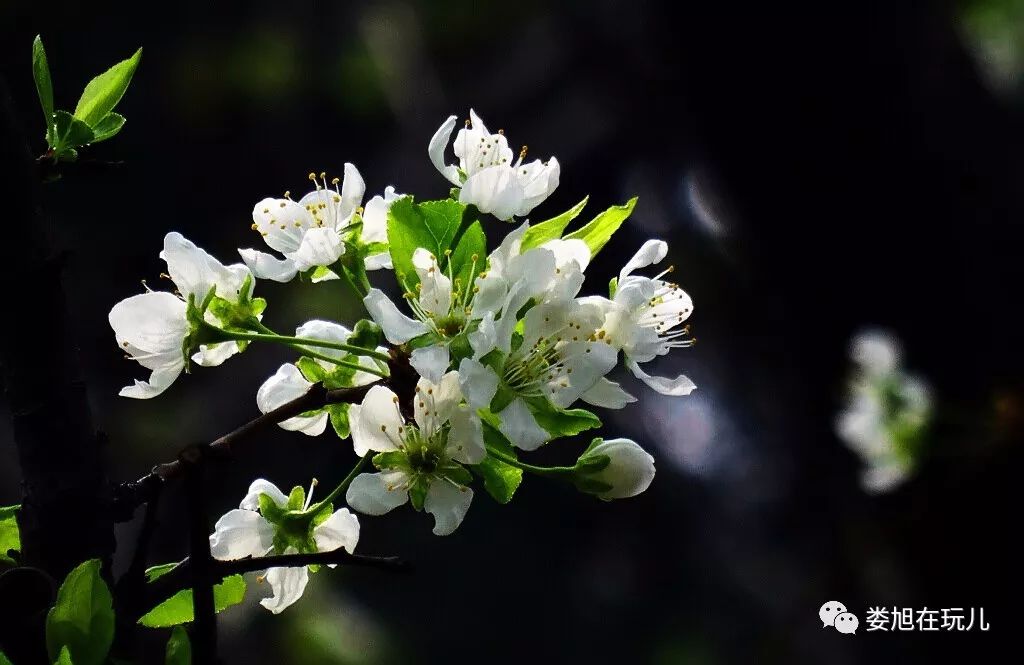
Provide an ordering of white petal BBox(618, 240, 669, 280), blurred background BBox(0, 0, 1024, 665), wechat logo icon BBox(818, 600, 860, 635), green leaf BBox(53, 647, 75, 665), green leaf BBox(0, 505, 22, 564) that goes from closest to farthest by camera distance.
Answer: green leaf BBox(53, 647, 75, 665) < green leaf BBox(0, 505, 22, 564) < white petal BBox(618, 240, 669, 280) < blurred background BBox(0, 0, 1024, 665) < wechat logo icon BBox(818, 600, 860, 635)

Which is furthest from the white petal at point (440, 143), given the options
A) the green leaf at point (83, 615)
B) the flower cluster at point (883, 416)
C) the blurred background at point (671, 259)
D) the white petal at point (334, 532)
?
the flower cluster at point (883, 416)

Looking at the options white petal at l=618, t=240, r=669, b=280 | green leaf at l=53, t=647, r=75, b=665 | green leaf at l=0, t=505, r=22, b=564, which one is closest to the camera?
green leaf at l=53, t=647, r=75, b=665

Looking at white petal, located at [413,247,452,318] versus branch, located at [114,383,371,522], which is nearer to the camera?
branch, located at [114,383,371,522]

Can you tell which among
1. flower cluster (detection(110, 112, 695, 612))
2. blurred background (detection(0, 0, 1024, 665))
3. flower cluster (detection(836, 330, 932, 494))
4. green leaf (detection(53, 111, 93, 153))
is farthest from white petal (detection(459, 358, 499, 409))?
flower cluster (detection(836, 330, 932, 494))

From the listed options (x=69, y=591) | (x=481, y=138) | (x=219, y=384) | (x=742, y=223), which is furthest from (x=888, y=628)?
(x=219, y=384)

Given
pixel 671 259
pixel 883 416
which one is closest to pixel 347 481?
pixel 883 416

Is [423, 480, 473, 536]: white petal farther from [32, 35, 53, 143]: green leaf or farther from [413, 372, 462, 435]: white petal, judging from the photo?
[32, 35, 53, 143]: green leaf

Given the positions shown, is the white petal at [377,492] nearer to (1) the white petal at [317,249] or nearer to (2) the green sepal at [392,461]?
(2) the green sepal at [392,461]
